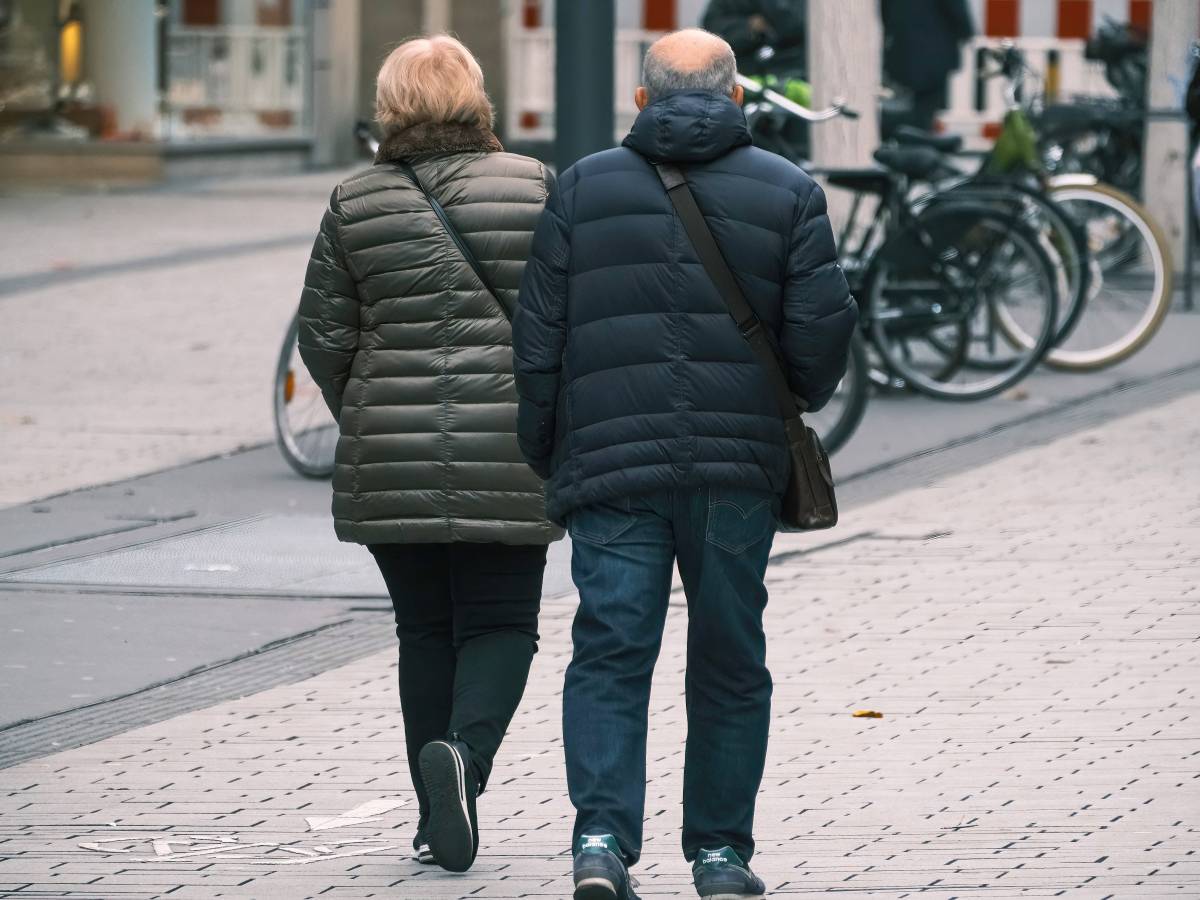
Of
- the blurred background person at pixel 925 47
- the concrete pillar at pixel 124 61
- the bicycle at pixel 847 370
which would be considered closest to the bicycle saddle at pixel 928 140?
the bicycle at pixel 847 370

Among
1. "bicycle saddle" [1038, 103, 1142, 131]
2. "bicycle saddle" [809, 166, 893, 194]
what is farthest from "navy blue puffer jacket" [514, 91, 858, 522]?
"bicycle saddle" [1038, 103, 1142, 131]

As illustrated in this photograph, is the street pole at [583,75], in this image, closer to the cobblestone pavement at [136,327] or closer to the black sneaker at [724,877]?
the cobblestone pavement at [136,327]

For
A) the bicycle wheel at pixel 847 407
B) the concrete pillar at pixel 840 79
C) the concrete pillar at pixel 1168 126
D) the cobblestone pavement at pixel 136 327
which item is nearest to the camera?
the bicycle wheel at pixel 847 407

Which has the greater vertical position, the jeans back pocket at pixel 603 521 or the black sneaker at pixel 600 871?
the jeans back pocket at pixel 603 521

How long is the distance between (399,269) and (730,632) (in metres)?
0.97

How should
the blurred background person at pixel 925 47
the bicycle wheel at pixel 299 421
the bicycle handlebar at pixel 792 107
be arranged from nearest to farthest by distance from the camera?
the bicycle wheel at pixel 299 421, the bicycle handlebar at pixel 792 107, the blurred background person at pixel 925 47

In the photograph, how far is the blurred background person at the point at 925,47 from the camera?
13836mm

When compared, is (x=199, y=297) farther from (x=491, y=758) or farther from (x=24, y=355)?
(x=491, y=758)

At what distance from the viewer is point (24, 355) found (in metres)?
12.6

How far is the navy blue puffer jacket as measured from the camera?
4.45 metres

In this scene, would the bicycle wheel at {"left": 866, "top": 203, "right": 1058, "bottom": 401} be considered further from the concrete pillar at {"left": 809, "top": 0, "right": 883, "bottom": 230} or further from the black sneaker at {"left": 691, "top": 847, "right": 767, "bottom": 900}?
the black sneaker at {"left": 691, "top": 847, "right": 767, "bottom": 900}

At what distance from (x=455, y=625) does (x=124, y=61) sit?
18245 mm

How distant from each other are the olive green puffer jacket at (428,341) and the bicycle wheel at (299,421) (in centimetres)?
442

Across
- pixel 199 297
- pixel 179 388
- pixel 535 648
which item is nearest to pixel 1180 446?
pixel 179 388
